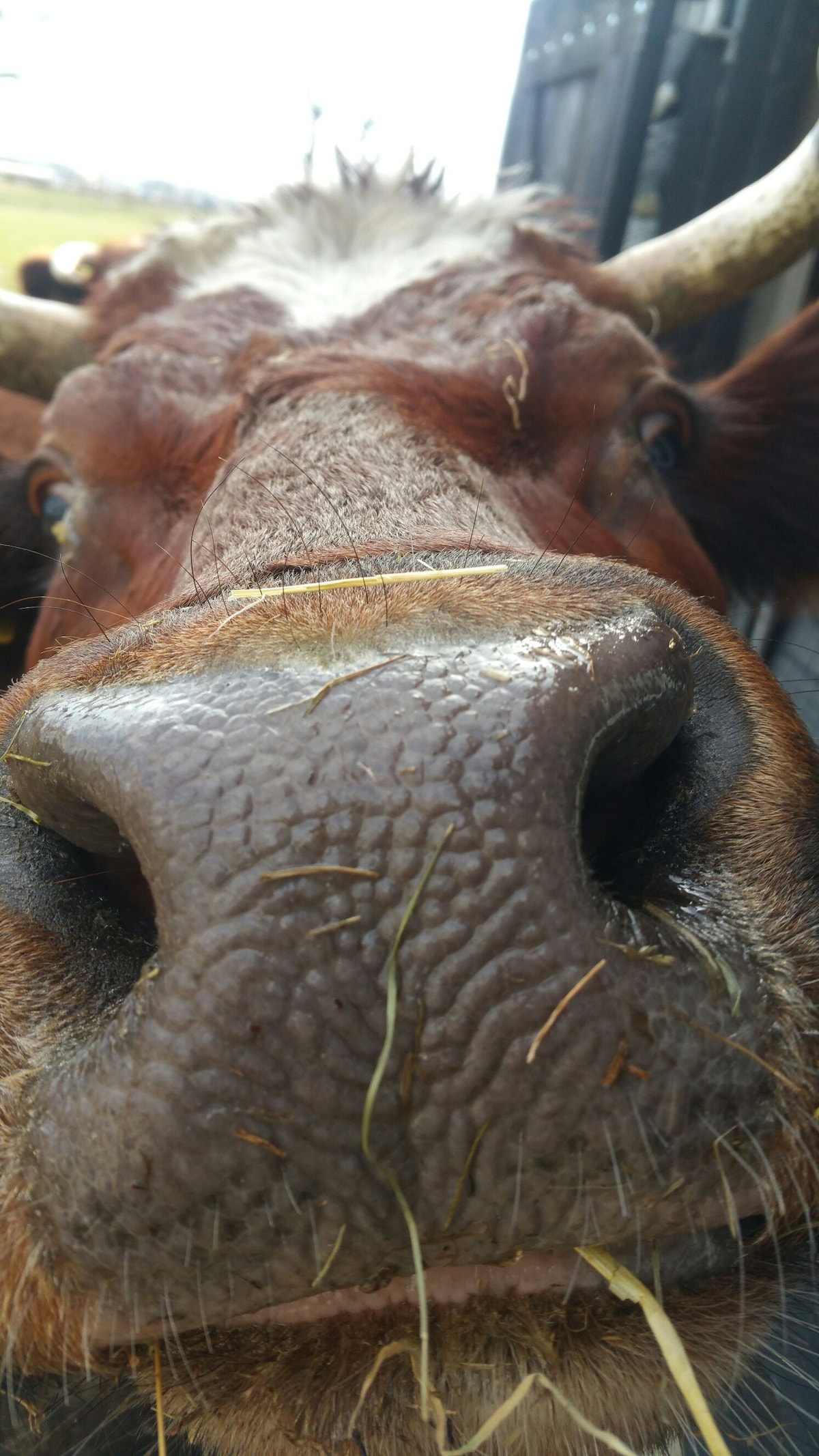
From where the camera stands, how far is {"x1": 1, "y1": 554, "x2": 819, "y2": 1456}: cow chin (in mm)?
1043

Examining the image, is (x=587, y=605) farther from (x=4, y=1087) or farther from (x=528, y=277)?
(x=528, y=277)

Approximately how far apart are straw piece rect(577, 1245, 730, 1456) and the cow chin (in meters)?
0.02

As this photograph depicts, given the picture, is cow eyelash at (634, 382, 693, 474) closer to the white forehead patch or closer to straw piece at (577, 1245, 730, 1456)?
the white forehead patch

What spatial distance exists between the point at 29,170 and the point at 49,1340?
18577 millimetres

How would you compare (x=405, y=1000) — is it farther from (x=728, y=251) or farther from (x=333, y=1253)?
(x=728, y=251)

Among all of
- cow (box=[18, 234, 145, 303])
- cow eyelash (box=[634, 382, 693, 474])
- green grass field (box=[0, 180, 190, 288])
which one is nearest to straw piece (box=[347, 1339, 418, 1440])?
cow eyelash (box=[634, 382, 693, 474])

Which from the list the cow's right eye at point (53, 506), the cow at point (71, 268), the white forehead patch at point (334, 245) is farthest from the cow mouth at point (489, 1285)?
the cow at point (71, 268)

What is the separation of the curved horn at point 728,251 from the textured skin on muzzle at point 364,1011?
8.20 feet

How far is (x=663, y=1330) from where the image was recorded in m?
1.16

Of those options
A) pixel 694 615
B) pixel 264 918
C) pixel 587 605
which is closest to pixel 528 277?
pixel 694 615

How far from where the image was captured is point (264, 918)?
40.7 inches

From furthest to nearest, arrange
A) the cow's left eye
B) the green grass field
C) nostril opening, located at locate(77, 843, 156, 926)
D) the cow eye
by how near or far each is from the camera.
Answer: the green grass field < the cow's left eye < the cow eye < nostril opening, located at locate(77, 843, 156, 926)

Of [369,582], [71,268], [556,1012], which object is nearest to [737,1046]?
[556,1012]

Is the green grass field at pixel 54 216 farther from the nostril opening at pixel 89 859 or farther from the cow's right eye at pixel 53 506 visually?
the nostril opening at pixel 89 859
